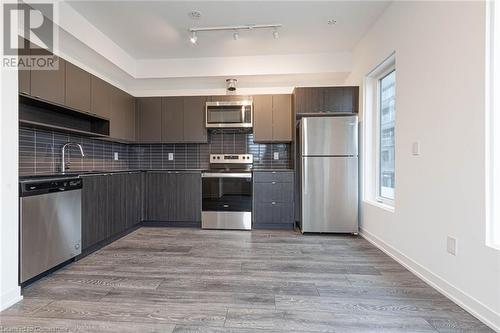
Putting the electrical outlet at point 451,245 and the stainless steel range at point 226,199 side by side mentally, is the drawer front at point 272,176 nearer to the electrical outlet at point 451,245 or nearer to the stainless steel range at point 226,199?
the stainless steel range at point 226,199

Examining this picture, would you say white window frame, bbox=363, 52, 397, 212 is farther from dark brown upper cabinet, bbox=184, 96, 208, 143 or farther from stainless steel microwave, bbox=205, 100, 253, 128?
dark brown upper cabinet, bbox=184, 96, 208, 143

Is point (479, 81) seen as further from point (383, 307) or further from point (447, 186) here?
point (383, 307)

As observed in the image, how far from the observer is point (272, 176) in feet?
12.0

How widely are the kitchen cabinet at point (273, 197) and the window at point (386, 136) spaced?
1198mm

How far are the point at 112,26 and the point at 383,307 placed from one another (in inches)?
152

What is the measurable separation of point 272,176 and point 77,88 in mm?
2646

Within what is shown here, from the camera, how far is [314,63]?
143 inches

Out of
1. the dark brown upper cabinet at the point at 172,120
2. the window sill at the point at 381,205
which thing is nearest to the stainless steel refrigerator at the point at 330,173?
the window sill at the point at 381,205

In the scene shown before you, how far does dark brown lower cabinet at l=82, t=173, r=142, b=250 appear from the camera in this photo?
257cm

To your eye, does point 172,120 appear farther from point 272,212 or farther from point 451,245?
point 451,245

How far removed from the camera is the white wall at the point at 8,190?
64.2 inches

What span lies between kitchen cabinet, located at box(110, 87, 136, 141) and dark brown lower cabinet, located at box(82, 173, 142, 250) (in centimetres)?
63

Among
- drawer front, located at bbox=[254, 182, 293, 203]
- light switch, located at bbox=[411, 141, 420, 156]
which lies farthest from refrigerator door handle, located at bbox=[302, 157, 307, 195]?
light switch, located at bbox=[411, 141, 420, 156]

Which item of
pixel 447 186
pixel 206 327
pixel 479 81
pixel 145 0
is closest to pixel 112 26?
pixel 145 0
